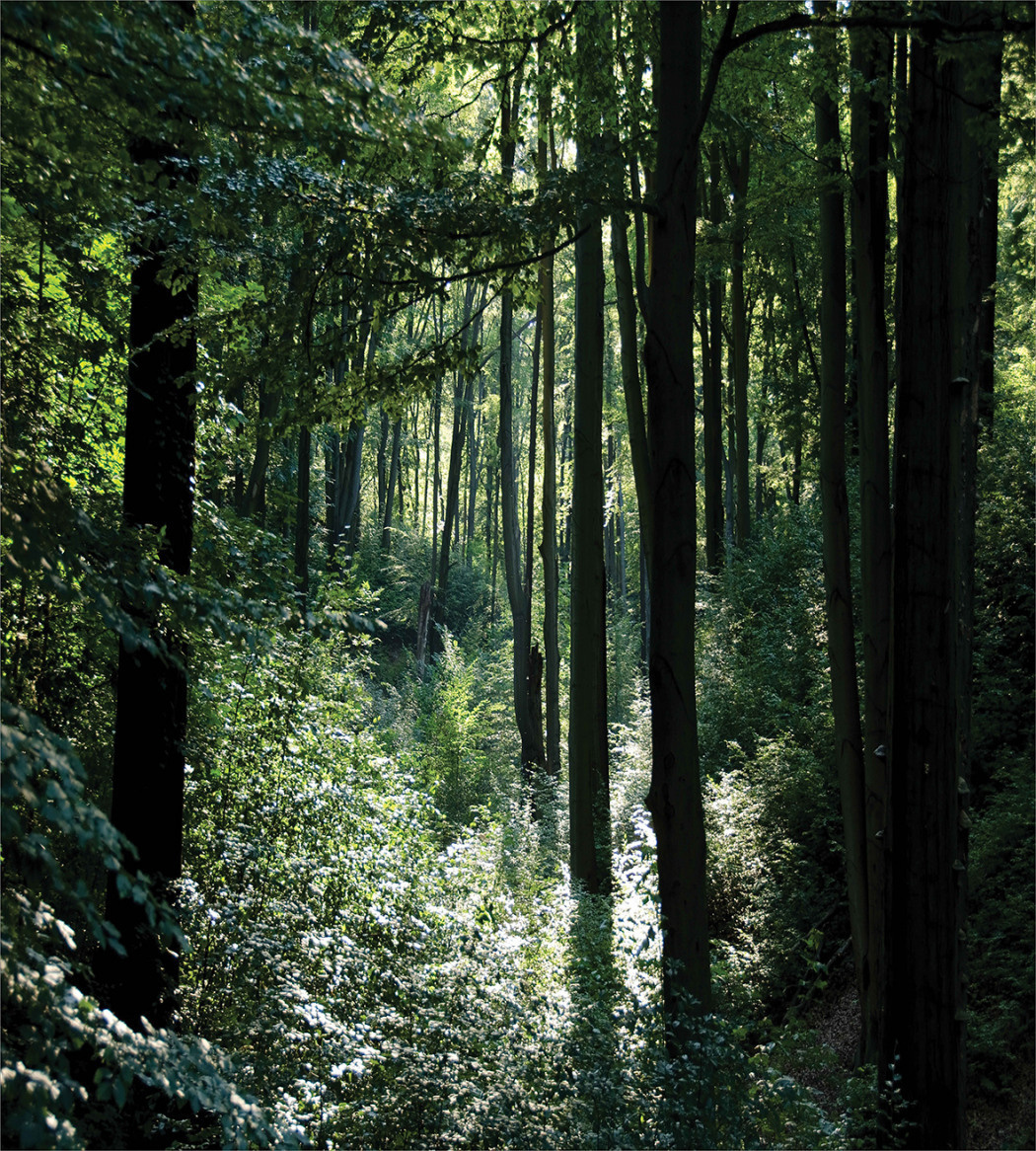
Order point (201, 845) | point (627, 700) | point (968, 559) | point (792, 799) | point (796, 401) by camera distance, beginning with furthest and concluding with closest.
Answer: point (627, 700) < point (796, 401) < point (792, 799) < point (201, 845) < point (968, 559)

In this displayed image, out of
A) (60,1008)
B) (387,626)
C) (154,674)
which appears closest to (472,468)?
(154,674)

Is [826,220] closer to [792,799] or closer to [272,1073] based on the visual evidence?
[792,799]

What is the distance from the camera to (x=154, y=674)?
5.68 meters

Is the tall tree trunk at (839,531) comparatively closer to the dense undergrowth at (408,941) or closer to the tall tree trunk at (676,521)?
the dense undergrowth at (408,941)

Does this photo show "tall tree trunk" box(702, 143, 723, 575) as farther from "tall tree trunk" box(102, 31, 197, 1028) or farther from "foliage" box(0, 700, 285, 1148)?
"foliage" box(0, 700, 285, 1148)

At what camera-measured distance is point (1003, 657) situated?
8.35 metres

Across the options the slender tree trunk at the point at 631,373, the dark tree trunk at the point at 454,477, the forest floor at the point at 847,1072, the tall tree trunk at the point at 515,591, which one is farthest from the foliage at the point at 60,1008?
the dark tree trunk at the point at 454,477

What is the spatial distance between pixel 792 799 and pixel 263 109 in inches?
330

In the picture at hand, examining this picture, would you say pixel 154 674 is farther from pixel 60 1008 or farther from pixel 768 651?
pixel 768 651

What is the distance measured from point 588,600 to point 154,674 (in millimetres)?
5440

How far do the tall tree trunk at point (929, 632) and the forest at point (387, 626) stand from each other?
0.8 inches

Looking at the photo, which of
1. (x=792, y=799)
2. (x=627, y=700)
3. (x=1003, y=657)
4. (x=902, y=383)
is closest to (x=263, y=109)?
(x=902, y=383)

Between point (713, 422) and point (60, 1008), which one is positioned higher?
point (713, 422)

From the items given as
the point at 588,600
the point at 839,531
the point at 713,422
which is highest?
the point at 713,422
